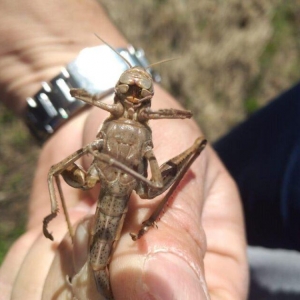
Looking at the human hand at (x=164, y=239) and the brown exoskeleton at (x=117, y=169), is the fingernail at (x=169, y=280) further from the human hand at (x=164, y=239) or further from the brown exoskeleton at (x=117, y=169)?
the brown exoskeleton at (x=117, y=169)

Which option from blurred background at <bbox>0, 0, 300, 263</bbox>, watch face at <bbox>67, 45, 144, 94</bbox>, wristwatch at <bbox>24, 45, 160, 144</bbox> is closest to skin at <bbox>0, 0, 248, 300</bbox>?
wristwatch at <bbox>24, 45, 160, 144</bbox>

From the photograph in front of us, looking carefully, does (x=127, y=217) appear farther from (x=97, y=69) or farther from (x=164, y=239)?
(x=97, y=69)

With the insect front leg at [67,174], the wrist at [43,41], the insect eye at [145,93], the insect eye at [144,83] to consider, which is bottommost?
the insect front leg at [67,174]

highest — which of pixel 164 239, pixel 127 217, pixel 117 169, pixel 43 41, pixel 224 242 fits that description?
pixel 43 41

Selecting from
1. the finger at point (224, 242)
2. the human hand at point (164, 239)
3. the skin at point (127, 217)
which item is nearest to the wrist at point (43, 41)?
the skin at point (127, 217)

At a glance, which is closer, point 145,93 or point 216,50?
point 145,93

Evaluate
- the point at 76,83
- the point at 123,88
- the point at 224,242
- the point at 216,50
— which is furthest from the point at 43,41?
the point at 216,50
